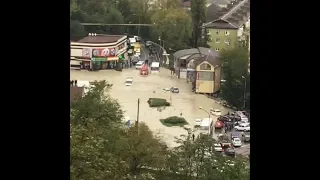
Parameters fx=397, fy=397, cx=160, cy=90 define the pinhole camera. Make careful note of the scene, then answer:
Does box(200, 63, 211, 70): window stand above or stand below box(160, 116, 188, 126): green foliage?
above

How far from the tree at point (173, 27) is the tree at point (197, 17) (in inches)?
0.9

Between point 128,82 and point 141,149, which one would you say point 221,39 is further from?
point 141,149

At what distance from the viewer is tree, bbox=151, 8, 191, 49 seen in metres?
1.54

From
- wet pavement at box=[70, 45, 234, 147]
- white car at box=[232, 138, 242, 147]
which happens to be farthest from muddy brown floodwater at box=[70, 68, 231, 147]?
white car at box=[232, 138, 242, 147]

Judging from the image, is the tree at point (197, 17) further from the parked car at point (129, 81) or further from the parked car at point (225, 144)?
the parked car at point (225, 144)

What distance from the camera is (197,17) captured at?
155 cm

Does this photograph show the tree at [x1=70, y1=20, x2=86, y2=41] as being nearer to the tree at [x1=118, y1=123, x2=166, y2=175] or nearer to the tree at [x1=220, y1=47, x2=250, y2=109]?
the tree at [x1=118, y1=123, x2=166, y2=175]

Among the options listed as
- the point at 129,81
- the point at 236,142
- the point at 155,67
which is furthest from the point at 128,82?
the point at 236,142

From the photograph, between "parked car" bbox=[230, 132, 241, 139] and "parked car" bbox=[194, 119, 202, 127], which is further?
"parked car" bbox=[194, 119, 202, 127]

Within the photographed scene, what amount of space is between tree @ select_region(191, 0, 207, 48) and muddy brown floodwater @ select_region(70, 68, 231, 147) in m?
0.18

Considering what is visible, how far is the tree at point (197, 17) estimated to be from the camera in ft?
4.99
